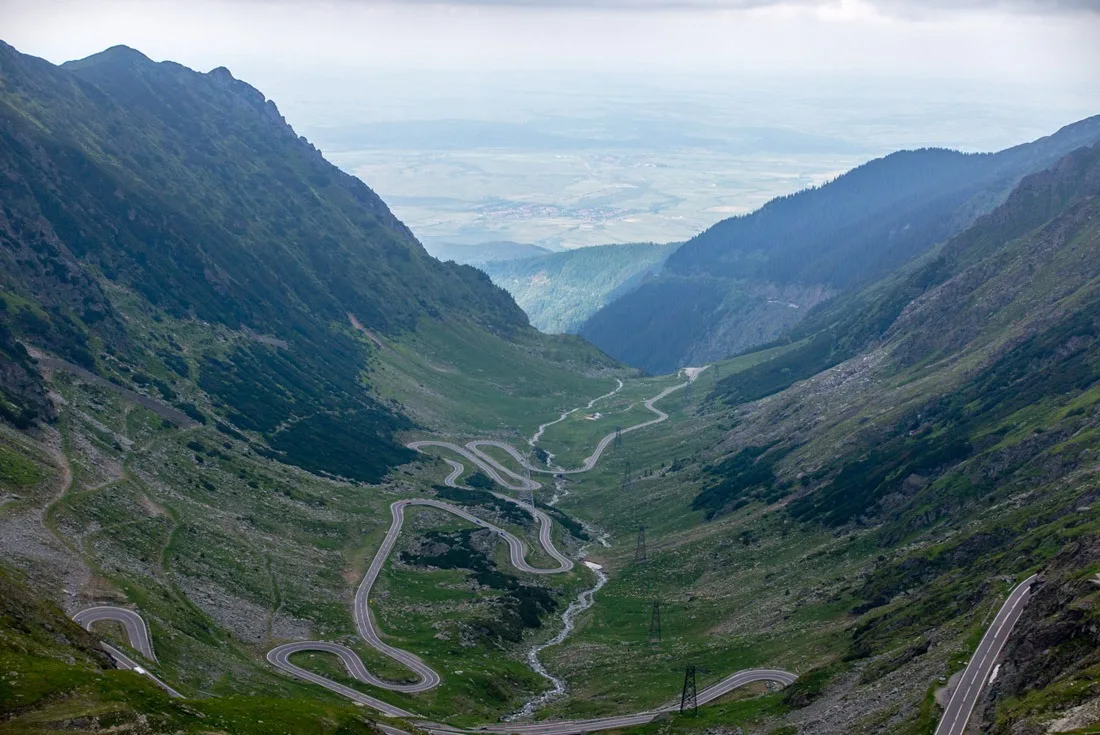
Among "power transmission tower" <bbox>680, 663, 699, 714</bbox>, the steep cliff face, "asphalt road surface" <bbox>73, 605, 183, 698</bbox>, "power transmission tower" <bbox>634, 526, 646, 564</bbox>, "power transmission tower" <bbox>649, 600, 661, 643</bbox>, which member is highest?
the steep cliff face

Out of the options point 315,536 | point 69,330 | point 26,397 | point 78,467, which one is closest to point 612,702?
point 315,536

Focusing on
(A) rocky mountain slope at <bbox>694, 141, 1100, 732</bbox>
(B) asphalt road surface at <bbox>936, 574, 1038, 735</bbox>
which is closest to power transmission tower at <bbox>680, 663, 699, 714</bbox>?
(A) rocky mountain slope at <bbox>694, 141, 1100, 732</bbox>

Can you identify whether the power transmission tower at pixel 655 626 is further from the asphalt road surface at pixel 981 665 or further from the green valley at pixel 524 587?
the asphalt road surface at pixel 981 665

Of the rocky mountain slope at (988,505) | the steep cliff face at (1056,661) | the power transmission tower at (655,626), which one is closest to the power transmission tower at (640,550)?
the rocky mountain slope at (988,505)

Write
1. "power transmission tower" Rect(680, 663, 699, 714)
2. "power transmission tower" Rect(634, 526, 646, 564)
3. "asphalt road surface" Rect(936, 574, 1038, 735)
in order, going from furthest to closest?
"power transmission tower" Rect(634, 526, 646, 564) < "power transmission tower" Rect(680, 663, 699, 714) < "asphalt road surface" Rect(936, 574, 1038, 735)

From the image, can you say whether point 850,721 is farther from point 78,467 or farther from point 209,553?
point 78,467

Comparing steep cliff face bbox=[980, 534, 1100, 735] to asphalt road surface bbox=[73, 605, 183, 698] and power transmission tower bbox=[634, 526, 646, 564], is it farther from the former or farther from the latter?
power transmission tower bbox=[634, 526, 646, 564]

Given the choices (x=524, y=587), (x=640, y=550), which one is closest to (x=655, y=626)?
(x=524, y=587)
